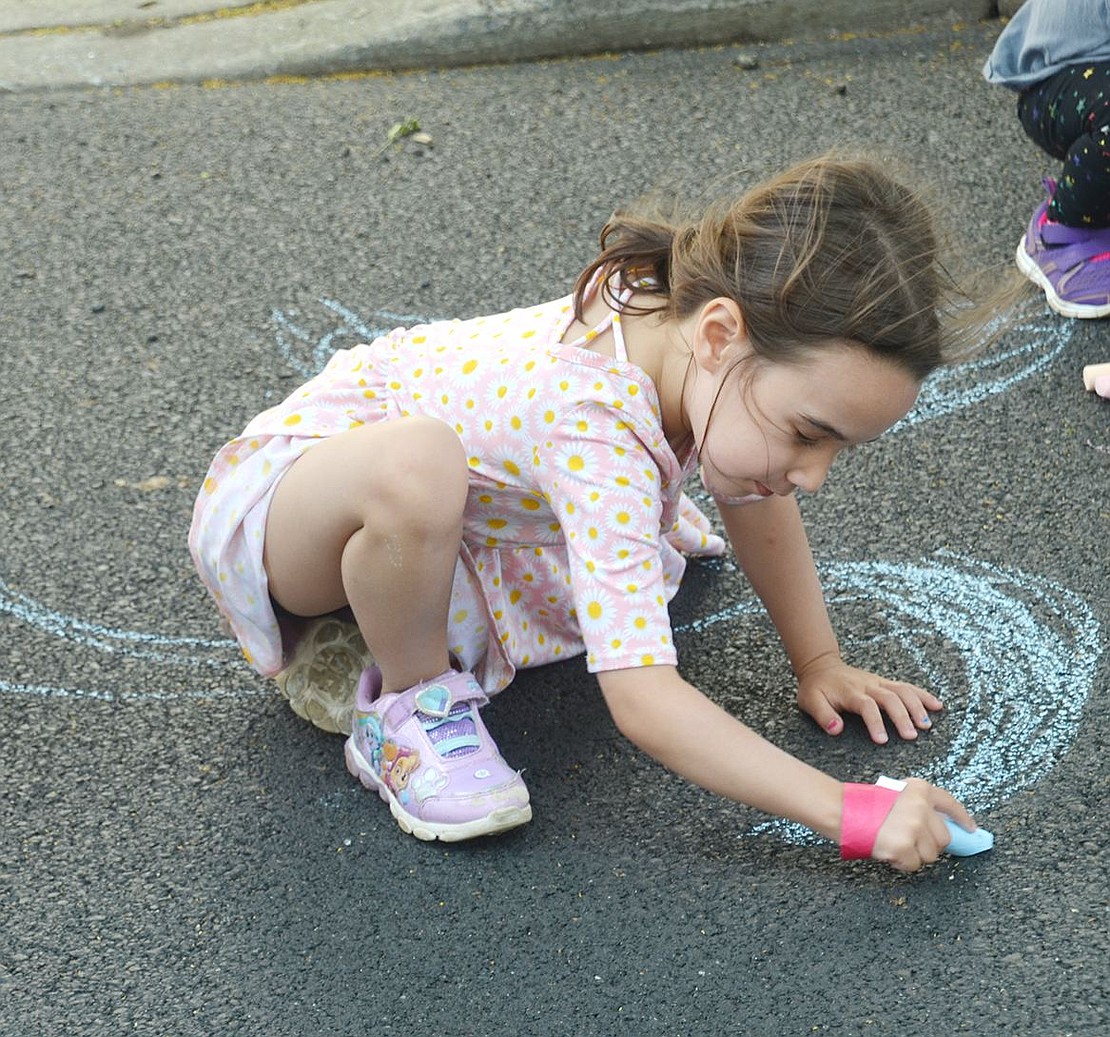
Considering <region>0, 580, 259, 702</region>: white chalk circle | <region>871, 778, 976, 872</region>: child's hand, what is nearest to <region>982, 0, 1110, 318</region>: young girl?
<region>871, 778, 976, 872</region>: child's hand

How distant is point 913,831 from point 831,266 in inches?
25.2

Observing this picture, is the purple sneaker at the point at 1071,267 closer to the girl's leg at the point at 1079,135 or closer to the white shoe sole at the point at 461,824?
the girl's leg at the point at 1079,135

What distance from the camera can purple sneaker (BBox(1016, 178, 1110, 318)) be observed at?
2852 mm

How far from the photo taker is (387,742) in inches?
76.4

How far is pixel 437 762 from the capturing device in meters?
1.91

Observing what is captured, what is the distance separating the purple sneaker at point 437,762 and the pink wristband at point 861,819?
429 millimetres

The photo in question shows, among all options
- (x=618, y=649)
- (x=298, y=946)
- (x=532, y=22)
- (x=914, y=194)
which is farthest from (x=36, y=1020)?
(x=532, y=22)

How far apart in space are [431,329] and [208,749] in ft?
2.19

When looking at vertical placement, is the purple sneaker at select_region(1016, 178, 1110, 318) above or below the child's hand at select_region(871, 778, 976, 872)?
below

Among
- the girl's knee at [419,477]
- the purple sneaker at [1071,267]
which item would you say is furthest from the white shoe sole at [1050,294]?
the girl's knee at [419,477]

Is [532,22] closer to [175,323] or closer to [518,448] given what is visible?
[175,323]

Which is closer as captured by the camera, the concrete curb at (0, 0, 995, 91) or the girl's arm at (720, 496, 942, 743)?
the girl's arm at (720, 496, 942, 743)

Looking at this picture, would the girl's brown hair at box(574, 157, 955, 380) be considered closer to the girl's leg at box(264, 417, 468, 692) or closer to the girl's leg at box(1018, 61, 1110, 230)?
the girl's leg at box(264, 417, 468, 692)

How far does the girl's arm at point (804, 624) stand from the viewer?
200cm
